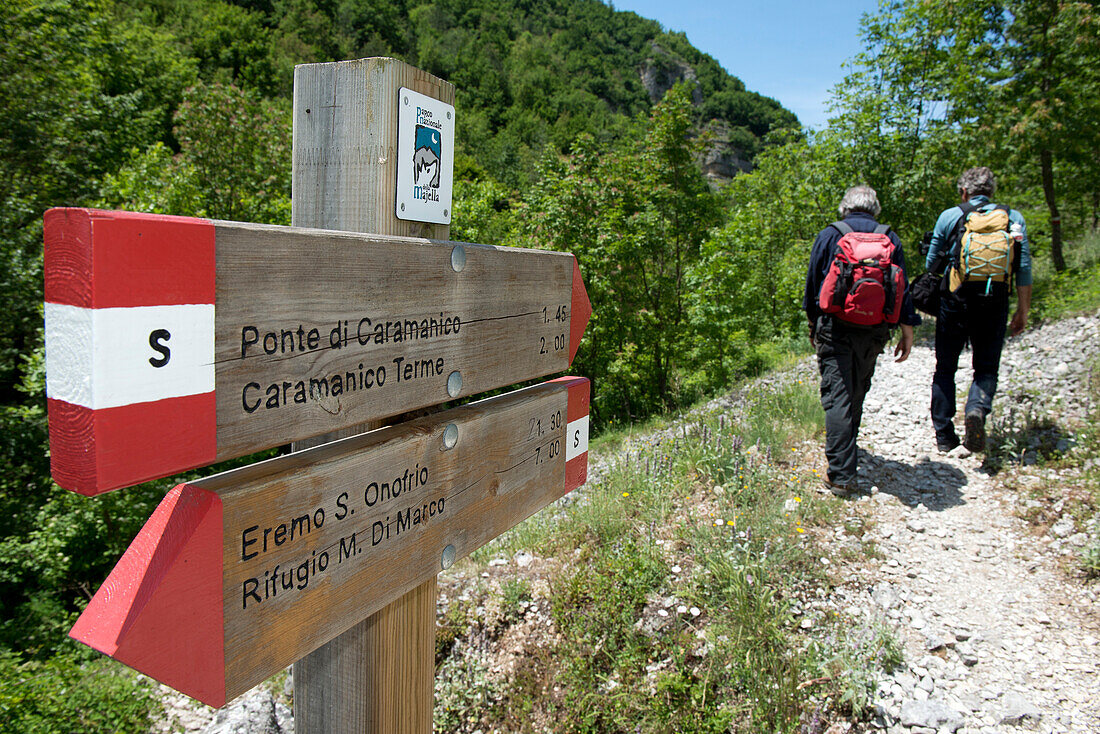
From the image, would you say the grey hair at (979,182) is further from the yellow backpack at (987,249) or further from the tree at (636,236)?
the tree at (636,236)

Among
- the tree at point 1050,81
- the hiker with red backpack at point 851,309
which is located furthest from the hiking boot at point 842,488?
the tree at point 1050,81

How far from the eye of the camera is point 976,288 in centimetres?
472

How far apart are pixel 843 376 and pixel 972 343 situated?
4.04ft

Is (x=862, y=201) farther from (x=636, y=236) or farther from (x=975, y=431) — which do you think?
(x=636, y=236)

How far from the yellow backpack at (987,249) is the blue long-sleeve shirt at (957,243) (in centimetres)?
8

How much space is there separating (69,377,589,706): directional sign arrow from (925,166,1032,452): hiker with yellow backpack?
14.5 ft

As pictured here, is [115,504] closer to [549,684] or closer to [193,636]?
[549,684]

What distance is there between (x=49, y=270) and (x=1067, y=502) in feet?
17.1

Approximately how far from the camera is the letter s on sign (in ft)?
2.68

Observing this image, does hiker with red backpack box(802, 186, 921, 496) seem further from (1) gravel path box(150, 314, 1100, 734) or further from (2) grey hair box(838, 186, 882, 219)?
(1) gravel path box(150, 314, 1100, 734)

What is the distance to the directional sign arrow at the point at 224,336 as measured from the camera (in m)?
0.77

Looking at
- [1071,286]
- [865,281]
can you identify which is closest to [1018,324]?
[865,281]

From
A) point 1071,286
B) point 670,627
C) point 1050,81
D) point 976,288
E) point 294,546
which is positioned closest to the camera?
point 294,546

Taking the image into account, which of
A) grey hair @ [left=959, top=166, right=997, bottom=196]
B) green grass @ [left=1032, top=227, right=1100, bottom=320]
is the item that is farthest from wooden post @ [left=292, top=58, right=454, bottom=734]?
green grass @ [left=1032, top=227, right=1100, bottom=320]
